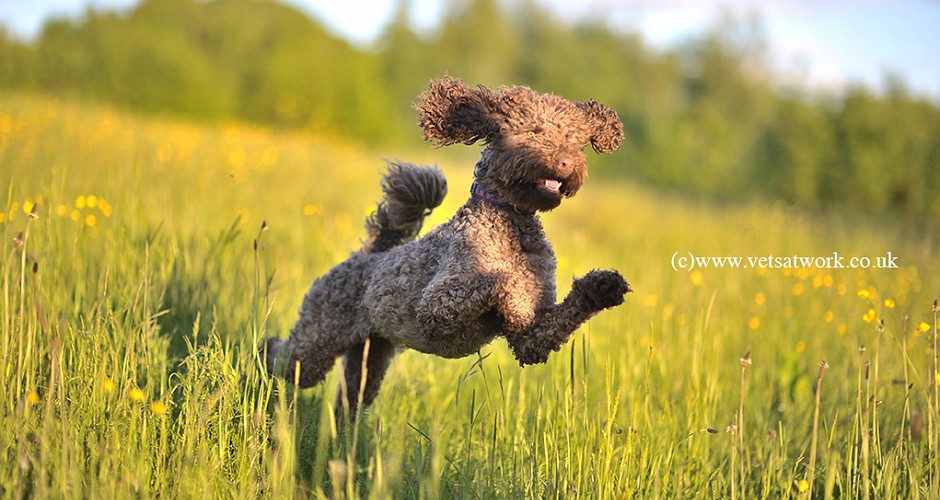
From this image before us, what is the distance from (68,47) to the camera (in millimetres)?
34469

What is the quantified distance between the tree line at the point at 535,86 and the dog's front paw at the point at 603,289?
21.4 meters

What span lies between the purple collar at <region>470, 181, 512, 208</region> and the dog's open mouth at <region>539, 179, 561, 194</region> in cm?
22

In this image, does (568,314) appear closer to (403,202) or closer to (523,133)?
(523,133)

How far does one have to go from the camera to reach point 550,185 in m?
2.83

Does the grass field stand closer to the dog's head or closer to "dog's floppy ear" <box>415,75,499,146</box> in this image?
the dog's head

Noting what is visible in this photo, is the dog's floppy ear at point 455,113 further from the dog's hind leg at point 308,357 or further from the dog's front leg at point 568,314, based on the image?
the dog's hind leg at point 308,357

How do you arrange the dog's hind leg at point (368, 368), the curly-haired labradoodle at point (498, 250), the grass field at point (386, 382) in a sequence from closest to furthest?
the curly-haired labradoodle at point (498, 250) → the grass field at point (386, 382) → the dog's hind leg at point (368, 368)

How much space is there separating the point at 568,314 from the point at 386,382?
2234 millimetres

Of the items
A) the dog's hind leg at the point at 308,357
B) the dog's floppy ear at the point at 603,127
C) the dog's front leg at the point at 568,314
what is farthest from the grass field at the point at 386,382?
the dog's floppy ear at the point at 603,127

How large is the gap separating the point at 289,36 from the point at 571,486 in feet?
133

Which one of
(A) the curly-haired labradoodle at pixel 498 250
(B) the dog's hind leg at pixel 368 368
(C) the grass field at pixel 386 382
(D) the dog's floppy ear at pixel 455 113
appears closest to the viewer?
(A) the curly-haired labradoodle at pixel 498 250

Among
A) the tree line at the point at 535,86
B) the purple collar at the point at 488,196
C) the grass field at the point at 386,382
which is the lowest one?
the grass field at the point at 386,382

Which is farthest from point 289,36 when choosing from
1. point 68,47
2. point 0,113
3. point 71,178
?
point 71,178

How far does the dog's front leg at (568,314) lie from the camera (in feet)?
8.36
